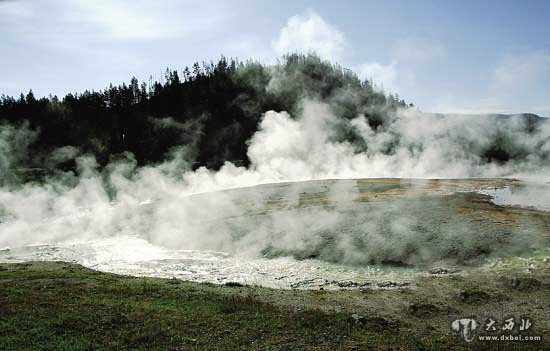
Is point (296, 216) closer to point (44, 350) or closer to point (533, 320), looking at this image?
point (533, 320)

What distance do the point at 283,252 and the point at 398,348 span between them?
10.4 m

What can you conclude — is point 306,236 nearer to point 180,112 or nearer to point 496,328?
point 496,328

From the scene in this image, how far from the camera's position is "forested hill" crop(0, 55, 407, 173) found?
3083 inches

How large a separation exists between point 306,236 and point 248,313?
9.88m

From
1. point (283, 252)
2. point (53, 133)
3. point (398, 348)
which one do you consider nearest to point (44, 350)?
point (398, 348)

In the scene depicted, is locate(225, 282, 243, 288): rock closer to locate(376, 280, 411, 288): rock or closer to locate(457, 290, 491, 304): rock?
locate(376, 280, 411, 288): rock

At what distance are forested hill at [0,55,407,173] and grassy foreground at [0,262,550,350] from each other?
172ft

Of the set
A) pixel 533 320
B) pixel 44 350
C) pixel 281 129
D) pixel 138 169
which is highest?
pixel 281 129

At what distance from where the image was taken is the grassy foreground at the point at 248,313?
1011 cm

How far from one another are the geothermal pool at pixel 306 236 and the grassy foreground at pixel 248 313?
2097 millimetres

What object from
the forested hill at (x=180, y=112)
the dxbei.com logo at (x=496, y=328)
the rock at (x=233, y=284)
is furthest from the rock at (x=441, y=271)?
the forested hill at (x=180, y=112)

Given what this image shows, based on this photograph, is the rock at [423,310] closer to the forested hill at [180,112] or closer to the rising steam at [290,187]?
the rising steam at [290,187]

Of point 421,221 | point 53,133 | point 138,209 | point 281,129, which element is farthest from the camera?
point 53,133

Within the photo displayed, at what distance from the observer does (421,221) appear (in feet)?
72.3
